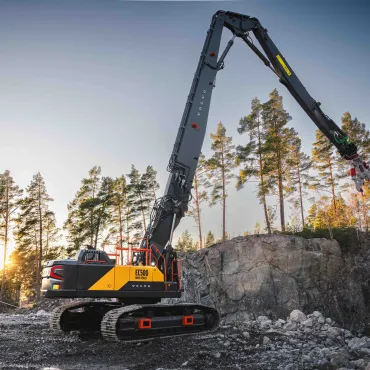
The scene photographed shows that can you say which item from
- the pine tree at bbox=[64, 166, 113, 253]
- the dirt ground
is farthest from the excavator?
the pine tree at bbox=[64, 166, 113, 253]

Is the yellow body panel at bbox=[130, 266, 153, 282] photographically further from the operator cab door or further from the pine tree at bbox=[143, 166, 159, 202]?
the pine tree at bbox=[143, 166, 159, 202]

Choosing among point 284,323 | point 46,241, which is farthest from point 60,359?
point 46,241

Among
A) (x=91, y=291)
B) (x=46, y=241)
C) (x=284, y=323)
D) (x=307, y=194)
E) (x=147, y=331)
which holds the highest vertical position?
(x=307, y=194)

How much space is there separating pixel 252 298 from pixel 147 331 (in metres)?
8.86

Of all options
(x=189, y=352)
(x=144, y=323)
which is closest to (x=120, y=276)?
(x=144, y=323)

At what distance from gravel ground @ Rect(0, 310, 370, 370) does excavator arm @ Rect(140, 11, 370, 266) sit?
2579 mm

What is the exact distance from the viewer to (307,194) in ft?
107

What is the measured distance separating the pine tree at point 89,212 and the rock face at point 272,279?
18393 mm

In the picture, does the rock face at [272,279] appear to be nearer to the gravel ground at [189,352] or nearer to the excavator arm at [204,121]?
the gravel ground at [189,352]

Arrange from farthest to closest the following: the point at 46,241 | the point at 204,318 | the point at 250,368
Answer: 1. the point at 46,241
2. the point at 204,318
3. the point at 250,368

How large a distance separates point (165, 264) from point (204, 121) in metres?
4.53

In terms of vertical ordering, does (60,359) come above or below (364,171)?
below

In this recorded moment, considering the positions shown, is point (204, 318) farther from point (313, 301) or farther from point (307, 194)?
point (307, 194)

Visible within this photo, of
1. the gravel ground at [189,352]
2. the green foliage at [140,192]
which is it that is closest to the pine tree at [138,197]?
the green foliage at [140,192]
